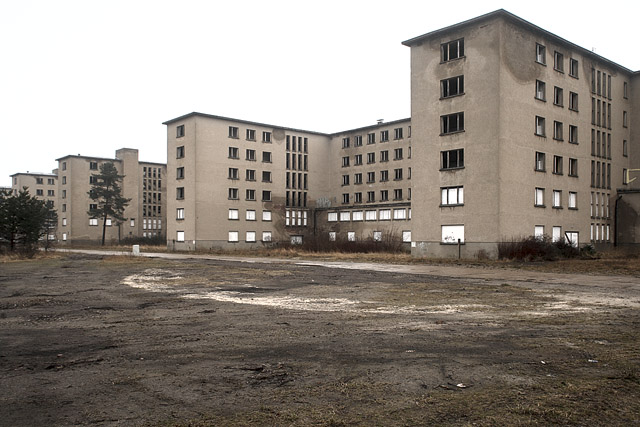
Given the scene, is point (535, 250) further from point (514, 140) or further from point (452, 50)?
point (452, 50)

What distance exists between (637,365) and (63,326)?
31.8 feet

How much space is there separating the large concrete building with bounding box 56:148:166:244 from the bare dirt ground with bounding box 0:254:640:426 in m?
90.2

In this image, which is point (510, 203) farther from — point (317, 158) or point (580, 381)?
point (317, 158)

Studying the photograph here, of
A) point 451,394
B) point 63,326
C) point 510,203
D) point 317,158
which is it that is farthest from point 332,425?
point 317,158

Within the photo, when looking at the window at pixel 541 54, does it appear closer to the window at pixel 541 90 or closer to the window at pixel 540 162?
the window at pixel 541 90

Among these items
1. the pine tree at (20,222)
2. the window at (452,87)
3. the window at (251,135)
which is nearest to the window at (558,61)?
the window at (452,87)

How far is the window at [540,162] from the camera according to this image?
1544 inches

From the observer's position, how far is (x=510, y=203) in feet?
120

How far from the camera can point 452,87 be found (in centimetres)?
3950

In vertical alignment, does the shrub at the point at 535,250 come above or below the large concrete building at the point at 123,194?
below

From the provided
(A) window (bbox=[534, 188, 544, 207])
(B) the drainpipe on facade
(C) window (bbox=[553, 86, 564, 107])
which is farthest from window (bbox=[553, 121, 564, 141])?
(B) the drainpipe on facade

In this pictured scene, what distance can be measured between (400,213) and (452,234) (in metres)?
22.3

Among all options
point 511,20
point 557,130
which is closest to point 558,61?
point 557,130

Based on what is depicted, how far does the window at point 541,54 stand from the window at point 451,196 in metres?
11.4
